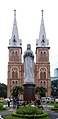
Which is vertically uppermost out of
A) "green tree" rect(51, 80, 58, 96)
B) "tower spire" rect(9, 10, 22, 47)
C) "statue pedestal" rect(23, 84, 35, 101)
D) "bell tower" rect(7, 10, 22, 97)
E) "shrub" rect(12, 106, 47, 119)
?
"tower spire" rect(9, 10, 22, 47)

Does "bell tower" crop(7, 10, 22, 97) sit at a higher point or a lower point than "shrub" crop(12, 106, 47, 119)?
higher

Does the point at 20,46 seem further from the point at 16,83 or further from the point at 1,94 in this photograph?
the point at 1,94

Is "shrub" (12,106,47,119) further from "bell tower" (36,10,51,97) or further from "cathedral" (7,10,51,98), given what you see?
"bell tower" (36,10,51,97)

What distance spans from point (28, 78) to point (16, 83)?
51.9 metres

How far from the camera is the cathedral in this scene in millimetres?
96562

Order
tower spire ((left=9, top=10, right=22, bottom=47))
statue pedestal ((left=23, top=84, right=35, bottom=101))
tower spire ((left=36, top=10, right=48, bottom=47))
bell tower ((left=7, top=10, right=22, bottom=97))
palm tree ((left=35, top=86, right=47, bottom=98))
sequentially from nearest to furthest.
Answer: statue pedestal ((left=23, top=84, right=35, bottom=101)) < palm tree ((left=35, top=86, right=47, bottom=98)) < bell tower ((left=7, top=10, right=22, bottom=97)) < tower spire ((left=36, top=10, right=48, bottom=47)) < tower spire ((left=9, top=10, right=22, bottom=47))

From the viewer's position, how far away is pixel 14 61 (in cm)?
9800

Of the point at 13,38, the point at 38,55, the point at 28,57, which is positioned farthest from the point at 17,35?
the point at 28,57

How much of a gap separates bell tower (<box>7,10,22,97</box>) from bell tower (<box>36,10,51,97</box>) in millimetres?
5509

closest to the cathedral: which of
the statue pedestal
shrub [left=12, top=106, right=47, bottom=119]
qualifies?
the statue pedestal

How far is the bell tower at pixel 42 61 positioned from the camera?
96562mm

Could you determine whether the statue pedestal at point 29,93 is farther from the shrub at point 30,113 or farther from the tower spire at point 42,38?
the tower spire at point 42,38

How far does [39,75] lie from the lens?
3831 inches

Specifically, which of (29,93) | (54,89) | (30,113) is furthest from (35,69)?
(30,113)
